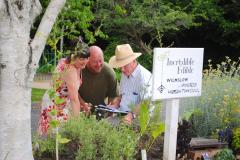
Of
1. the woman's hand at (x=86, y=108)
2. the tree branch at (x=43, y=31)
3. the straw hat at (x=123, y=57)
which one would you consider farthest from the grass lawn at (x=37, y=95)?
the tree branch at (x=43, y=31)

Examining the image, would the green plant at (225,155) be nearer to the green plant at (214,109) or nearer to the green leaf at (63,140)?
the green plant at (214,109)

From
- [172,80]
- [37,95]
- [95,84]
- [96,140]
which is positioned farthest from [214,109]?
[37,95]

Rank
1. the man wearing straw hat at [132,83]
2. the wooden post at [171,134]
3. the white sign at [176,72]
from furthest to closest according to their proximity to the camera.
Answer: the man wearing straw hat at [132,83], the wooden post at [171,134], the white sign at [176,72]

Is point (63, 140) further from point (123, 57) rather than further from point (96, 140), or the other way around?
point (123, 57)

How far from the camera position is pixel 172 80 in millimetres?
5543

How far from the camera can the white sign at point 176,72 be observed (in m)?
5.36

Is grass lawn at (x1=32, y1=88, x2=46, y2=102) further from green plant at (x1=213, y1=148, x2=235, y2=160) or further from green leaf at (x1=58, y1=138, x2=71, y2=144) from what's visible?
green leaf at (x1=58, y1=138, x2=71, y2=144)

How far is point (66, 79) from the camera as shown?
593 cm

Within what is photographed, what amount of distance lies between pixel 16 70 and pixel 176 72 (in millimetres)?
1870

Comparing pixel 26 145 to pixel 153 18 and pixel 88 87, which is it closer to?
pixel 88 87

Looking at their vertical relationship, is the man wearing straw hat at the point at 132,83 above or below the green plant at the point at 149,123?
above

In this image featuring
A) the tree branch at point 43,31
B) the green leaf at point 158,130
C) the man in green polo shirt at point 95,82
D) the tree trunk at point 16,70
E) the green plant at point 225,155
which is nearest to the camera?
the tree trunk at point 16,70

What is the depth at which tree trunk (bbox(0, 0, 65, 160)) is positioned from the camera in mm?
4289

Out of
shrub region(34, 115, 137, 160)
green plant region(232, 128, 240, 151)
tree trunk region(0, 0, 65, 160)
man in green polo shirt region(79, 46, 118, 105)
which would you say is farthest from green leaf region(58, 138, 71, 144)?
green plant region(232, 128, 240, 151)
